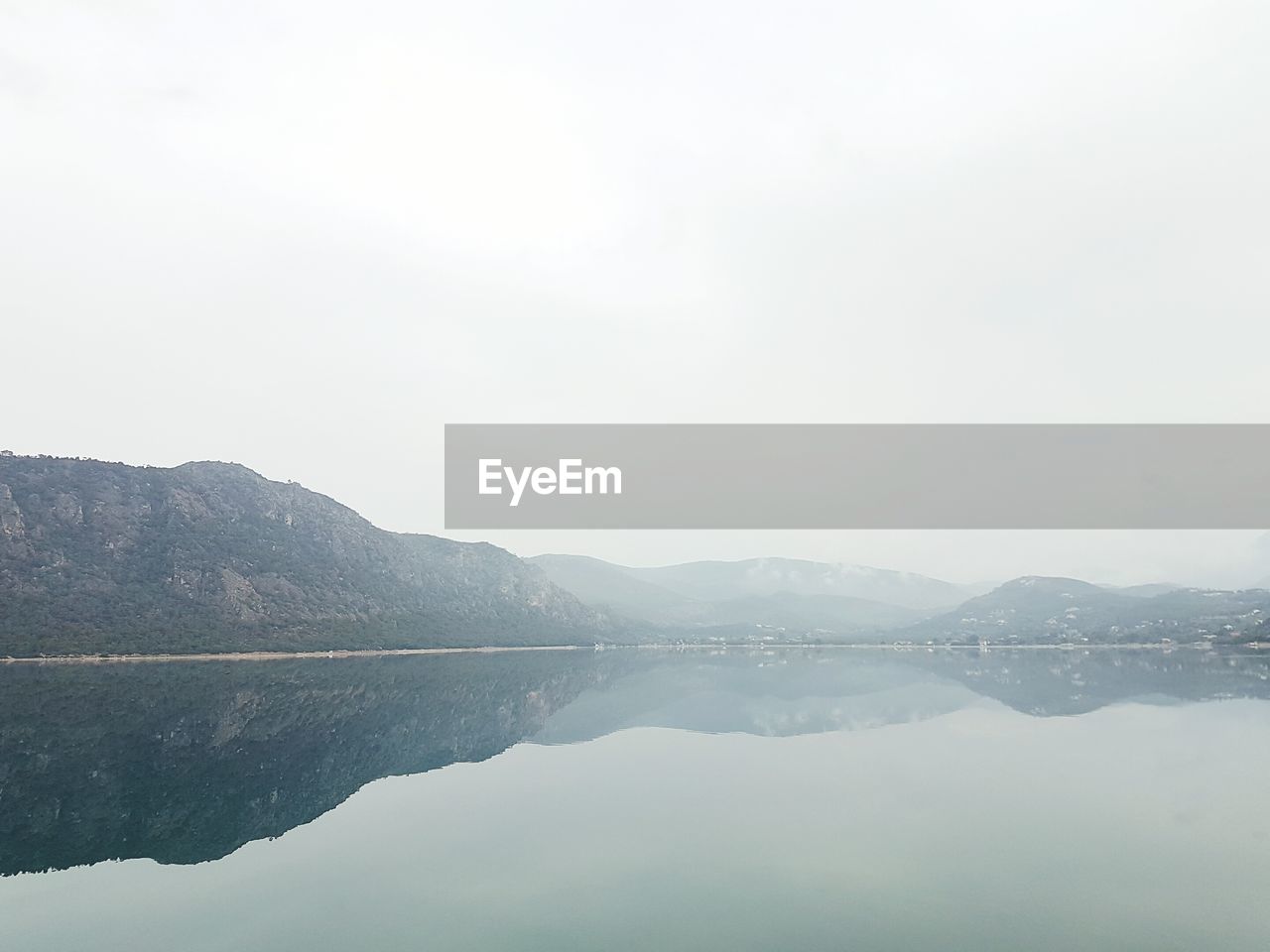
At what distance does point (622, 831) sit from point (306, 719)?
44735 mm

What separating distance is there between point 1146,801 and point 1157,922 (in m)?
18.7

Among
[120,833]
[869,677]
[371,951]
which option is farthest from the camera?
[869,677]

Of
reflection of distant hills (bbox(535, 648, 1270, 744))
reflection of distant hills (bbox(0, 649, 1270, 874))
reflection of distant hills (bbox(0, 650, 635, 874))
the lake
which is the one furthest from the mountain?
reflection of distant hills (bbox(535, 648, 1270, 744))

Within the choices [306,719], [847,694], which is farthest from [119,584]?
[847,694]

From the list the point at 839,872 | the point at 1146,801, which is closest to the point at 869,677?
the point at 1146,801

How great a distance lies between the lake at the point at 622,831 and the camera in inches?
797

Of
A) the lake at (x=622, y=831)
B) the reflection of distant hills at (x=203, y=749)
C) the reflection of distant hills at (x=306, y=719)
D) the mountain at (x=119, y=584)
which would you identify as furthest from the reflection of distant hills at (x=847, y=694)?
the mountain at (x=119, y=584)

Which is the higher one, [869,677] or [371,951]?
[371,951]

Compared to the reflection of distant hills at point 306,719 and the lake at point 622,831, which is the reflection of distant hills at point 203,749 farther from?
the lake at point 622,831

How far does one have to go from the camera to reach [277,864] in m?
25.7

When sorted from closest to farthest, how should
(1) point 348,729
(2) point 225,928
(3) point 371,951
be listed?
(3) point 371,951 → (2) point 225,928 → (1) point 348,729

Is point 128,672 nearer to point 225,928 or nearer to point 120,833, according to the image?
point 120,833

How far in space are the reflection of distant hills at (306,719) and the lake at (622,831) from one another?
1.16 ft

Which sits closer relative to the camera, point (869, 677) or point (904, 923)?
point (904, 923)
